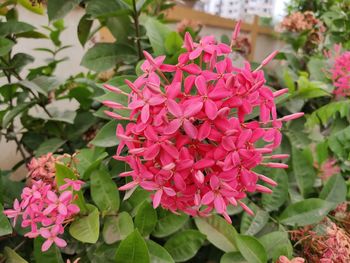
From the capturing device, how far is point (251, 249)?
20.9 inches

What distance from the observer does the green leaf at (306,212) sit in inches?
24.8

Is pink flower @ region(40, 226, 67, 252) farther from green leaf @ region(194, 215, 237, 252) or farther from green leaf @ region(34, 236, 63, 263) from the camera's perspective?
green leaf @ region(194, 215, 237, 252)

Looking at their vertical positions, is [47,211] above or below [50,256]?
above

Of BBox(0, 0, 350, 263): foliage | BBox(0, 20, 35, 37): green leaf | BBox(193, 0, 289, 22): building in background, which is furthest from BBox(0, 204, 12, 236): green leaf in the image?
BBox(193, 0, 289, 22): building in background

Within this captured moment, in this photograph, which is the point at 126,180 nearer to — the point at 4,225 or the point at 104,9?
the point at 4,225

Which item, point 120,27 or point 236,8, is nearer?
point 120,27

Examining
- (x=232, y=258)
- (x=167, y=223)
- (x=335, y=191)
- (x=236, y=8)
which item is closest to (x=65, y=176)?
(x=167, y=223)

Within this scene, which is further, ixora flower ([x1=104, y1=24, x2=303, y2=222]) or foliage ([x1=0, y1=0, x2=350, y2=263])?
foliage ([x1=0, y1=0, x2=350, y2=263])

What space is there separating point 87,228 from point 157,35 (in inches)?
15.0

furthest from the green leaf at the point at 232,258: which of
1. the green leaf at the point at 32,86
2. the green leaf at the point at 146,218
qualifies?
the green leaf at the point at 32,86

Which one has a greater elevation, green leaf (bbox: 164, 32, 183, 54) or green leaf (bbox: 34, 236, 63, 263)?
green leaf (bbox: 164, 32, 183, 54)

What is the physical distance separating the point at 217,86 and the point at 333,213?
0.47m

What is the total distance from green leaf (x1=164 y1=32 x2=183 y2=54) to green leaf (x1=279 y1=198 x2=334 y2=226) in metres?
0.36

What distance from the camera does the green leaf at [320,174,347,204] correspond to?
2.24 feet
